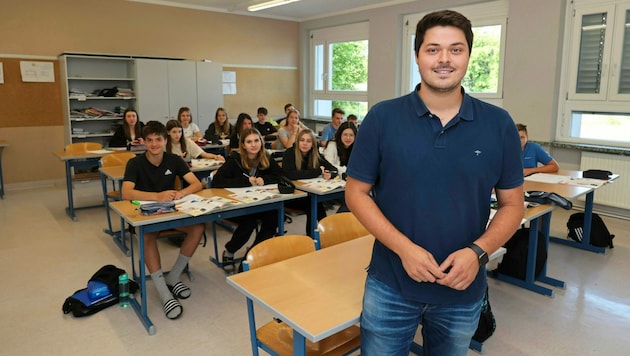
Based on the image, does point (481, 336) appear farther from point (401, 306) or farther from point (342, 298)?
point (401, 306)

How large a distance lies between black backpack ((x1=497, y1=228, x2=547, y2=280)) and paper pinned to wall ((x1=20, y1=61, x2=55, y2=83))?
694cm

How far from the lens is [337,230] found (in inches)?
100

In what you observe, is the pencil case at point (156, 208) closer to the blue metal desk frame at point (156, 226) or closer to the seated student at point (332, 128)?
the blue metal desk frame at point (156, 226)

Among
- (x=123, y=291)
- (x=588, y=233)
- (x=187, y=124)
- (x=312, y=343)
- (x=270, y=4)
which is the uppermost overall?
(x=270, y=4)

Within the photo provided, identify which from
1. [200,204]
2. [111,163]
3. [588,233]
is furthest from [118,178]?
[588,233]

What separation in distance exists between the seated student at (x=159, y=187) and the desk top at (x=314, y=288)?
1.48m

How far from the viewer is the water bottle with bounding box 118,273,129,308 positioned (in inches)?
128

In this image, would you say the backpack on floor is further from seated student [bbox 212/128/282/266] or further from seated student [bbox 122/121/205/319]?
seated student [bbox 212/128/282/266]

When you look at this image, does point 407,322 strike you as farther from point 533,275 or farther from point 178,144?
point 178,144

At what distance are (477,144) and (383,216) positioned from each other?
0.32 meters

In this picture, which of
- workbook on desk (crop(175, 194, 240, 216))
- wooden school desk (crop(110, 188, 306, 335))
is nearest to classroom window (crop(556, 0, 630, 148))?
wooden school desk (crop(110, 188, 306, 335))

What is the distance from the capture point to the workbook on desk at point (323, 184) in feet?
12.7

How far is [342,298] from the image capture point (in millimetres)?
1753

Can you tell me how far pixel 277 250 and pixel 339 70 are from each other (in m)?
7.52
